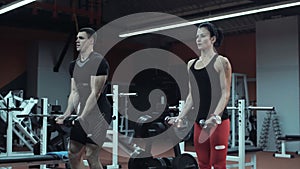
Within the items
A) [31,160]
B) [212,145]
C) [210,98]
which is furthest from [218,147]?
[31,160]

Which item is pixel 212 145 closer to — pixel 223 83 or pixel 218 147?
pixel 218 147

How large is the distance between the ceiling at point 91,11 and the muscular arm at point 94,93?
562cm

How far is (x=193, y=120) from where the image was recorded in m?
2.52

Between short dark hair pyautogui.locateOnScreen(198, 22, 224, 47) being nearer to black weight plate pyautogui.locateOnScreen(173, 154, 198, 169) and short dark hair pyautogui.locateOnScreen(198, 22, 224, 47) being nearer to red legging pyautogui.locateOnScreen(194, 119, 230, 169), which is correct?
red legging pyautogui.locateOnScreen(194, 119, 230, 169)

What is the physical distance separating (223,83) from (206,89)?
0.36 ft

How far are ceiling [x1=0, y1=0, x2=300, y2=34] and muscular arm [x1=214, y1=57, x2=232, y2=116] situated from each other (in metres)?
5.77

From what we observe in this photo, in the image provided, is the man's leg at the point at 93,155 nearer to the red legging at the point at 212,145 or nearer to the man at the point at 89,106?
the man at the point at 89,106

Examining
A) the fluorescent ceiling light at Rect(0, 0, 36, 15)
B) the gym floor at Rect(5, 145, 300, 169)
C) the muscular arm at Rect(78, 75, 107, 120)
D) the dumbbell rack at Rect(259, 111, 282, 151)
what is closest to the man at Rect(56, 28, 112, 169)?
the muscular arm at Rect(78, 75, 107, 120)

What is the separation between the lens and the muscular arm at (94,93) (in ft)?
8.79

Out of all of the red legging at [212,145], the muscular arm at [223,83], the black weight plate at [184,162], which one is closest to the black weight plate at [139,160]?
the black weight plate at [184,162]

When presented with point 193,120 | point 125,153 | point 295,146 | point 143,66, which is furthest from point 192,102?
point 143,66

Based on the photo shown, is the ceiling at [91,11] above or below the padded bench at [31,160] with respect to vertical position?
above

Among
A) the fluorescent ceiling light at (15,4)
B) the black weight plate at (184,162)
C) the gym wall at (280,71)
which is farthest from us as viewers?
the gym wall at (280,71)

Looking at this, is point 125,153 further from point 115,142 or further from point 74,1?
point 74,1
